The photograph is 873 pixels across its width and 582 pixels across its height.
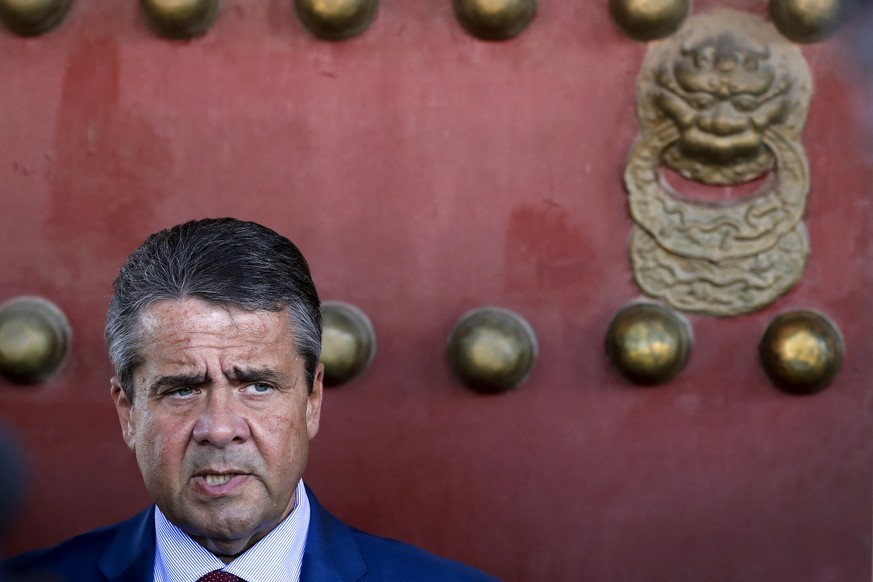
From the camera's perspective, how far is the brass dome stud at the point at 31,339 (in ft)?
4.75

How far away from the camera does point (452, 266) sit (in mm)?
1491

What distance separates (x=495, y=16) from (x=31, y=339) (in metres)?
0.57

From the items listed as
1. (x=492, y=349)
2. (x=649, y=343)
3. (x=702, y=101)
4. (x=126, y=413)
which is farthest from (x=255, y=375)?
(x=702, y=101)

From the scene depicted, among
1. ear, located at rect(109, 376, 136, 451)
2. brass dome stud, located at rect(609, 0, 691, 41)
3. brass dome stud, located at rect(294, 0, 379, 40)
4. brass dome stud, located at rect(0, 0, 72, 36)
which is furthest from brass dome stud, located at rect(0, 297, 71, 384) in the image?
brass dome stud, located at rect(609, 0, 691, 41)

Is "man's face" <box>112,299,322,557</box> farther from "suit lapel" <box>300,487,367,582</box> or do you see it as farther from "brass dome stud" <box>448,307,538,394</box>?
"brass dome stud" <box>448,307,538,394</box>

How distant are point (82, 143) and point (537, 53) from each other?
18.8 inches

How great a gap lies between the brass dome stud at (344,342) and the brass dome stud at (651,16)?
40cm

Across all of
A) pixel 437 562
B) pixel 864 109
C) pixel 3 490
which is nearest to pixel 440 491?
pixel 437 562

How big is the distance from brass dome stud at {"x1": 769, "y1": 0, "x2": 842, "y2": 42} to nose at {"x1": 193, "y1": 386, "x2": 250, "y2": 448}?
0.65 meters

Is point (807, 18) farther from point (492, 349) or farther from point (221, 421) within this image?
point (221, 421)

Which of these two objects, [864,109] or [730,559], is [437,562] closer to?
[730,559]

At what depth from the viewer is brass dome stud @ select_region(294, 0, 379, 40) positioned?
4.80 ft

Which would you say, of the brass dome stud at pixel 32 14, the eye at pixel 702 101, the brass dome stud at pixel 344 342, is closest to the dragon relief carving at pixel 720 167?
the eye at pixel 702 101

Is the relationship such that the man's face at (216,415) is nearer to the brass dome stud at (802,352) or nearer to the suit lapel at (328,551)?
the suit lapel at (328,551)
